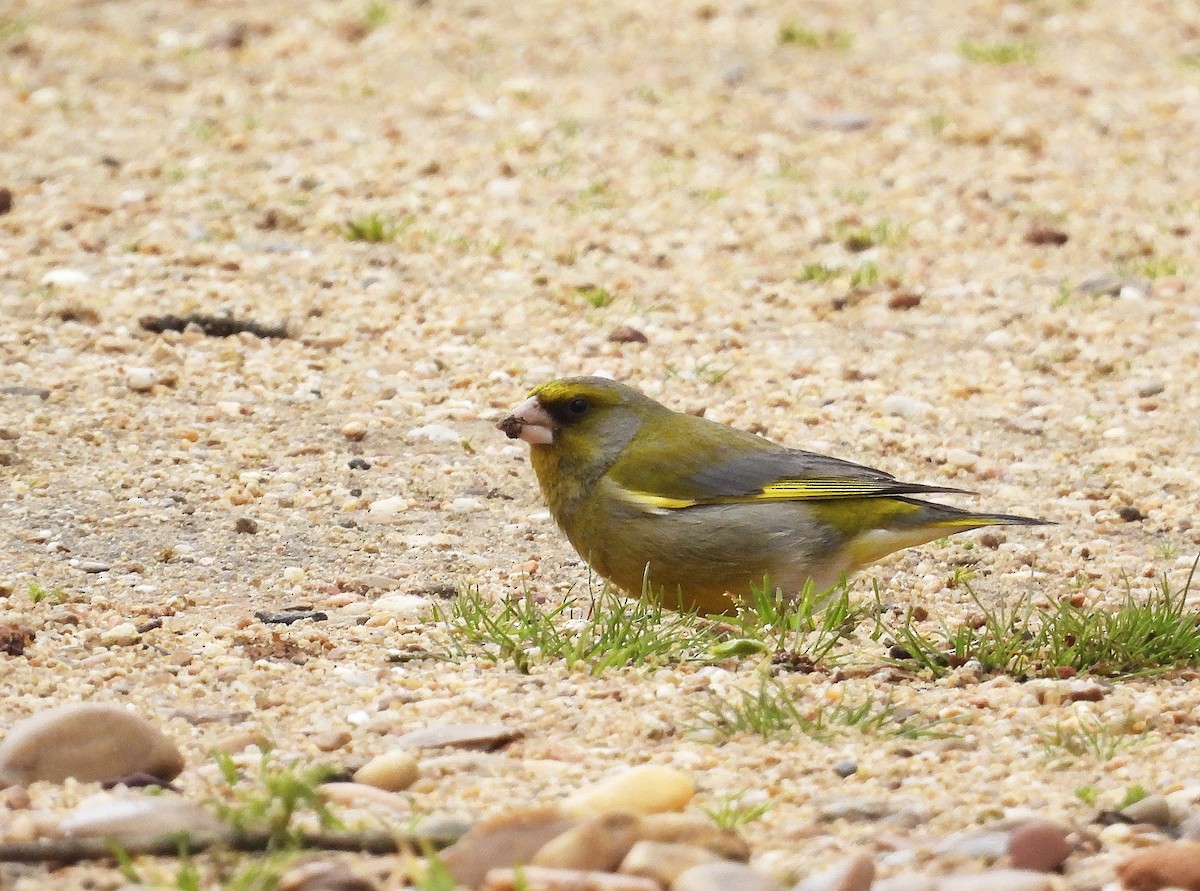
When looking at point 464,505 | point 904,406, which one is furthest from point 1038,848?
point 904,406

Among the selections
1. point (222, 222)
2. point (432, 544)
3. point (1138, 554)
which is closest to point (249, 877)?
point (432, 544)

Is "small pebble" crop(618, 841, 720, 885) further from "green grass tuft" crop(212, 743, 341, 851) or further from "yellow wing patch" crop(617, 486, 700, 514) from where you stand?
"yellow wing patch" crop(617, 486, 700, 514)

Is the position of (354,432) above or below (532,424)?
below

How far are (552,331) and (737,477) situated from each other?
250 cm

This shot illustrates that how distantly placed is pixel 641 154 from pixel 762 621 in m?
5.49

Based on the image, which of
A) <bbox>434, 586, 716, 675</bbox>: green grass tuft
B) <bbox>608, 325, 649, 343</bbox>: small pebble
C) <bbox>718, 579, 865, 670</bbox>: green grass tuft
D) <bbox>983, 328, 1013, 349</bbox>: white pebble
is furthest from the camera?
<bbox>983, 328, 1013, 349</bbox>: white pebble

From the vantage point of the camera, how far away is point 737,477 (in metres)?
5.61

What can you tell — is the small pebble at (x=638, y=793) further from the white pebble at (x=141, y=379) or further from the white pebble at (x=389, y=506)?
the white pebble at (x=141, y=379)

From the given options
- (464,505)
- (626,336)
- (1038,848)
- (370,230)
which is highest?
(370,230)

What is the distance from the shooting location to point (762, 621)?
5070 millimetres

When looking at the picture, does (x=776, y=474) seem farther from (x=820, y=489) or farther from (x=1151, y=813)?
(x=1151, y=813)

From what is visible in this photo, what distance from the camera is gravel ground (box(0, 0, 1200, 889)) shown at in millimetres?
4293

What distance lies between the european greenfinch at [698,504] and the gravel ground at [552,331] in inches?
10.9

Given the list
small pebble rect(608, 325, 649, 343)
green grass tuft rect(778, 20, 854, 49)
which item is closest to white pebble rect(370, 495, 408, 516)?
small pebble rect(608, 325, 649, 343)
